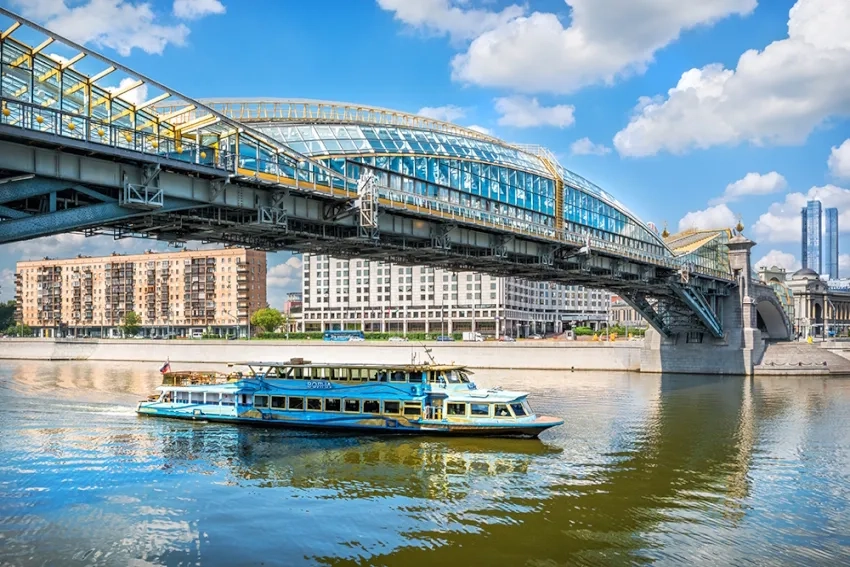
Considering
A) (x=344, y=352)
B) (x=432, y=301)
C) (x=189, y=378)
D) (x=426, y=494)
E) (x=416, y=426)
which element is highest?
(x=432, y=301)

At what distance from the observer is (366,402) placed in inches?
1489

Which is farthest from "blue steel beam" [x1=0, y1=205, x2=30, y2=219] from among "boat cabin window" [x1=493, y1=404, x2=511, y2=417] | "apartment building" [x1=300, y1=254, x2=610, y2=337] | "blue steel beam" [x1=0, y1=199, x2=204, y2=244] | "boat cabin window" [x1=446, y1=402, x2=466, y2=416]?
"apartment building" [x1=300, y1=254, x2=610, y2=337]

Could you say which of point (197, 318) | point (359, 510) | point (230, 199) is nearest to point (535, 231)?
point (230, 199)

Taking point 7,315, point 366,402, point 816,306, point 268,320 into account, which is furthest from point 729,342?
point 7,315

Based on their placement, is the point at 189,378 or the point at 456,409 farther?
the point at 189,378

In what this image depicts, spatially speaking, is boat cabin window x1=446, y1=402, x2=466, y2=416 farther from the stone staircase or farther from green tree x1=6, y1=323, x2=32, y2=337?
green tree x1=6, y1=323, x2=32, y2=337

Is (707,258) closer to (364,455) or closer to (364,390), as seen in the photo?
(364,390)

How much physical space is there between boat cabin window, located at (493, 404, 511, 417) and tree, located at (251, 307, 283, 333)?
11904 cm

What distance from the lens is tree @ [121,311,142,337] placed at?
161 metres

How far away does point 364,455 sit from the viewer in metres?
31.5

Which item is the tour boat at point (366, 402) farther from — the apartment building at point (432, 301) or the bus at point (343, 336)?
the apartment building at point (432, 301)

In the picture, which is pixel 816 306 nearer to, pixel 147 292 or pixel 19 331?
pixel 147 292

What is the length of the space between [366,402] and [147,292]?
494 feet

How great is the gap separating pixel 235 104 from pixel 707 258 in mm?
56545
